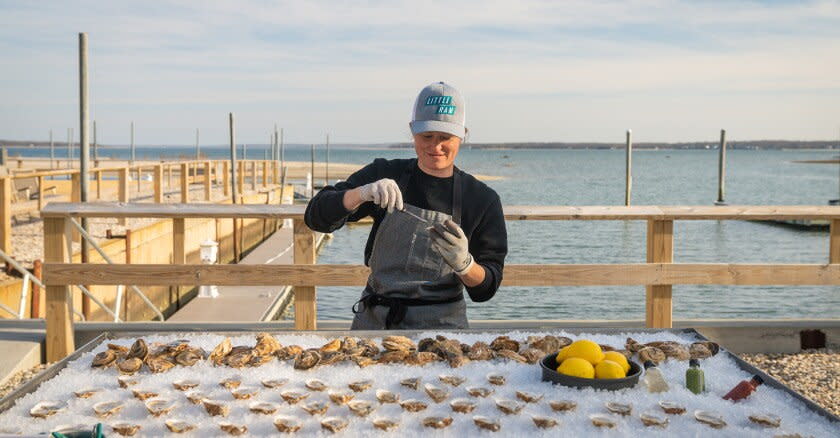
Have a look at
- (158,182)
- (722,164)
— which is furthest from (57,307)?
(722,164)

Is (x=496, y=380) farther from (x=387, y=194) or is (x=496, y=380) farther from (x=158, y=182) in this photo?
(x=158, y=182)

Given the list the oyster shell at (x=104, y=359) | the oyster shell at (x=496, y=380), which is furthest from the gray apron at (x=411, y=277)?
the oyster shell at (x=104, y=359)

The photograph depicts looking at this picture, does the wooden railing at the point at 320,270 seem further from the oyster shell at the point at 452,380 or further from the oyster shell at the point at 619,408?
the oyster shell at the point at 619,408

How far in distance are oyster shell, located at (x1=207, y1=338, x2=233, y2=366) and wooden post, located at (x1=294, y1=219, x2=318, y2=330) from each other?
2.56 m

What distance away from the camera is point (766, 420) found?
6.32ft

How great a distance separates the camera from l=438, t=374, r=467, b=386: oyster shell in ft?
7.17

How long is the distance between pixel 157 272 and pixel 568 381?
11.5 feet

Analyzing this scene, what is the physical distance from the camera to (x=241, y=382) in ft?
7.23

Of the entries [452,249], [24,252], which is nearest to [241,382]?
[452,249]

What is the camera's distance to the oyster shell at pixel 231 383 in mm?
Result: 2146

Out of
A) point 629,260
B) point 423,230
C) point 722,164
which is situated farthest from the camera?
point 722,164

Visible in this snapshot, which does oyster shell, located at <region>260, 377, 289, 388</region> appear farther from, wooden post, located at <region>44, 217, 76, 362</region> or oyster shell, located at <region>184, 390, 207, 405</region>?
wooden post, located at <region>44, 217, 76, 362</region>

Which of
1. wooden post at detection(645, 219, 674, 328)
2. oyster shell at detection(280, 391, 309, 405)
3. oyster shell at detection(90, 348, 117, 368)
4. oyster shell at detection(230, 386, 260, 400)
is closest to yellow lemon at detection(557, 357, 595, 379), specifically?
oyster shell at detection(280, 391, 309, 405)

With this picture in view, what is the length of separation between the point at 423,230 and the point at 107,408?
49.6 inches
